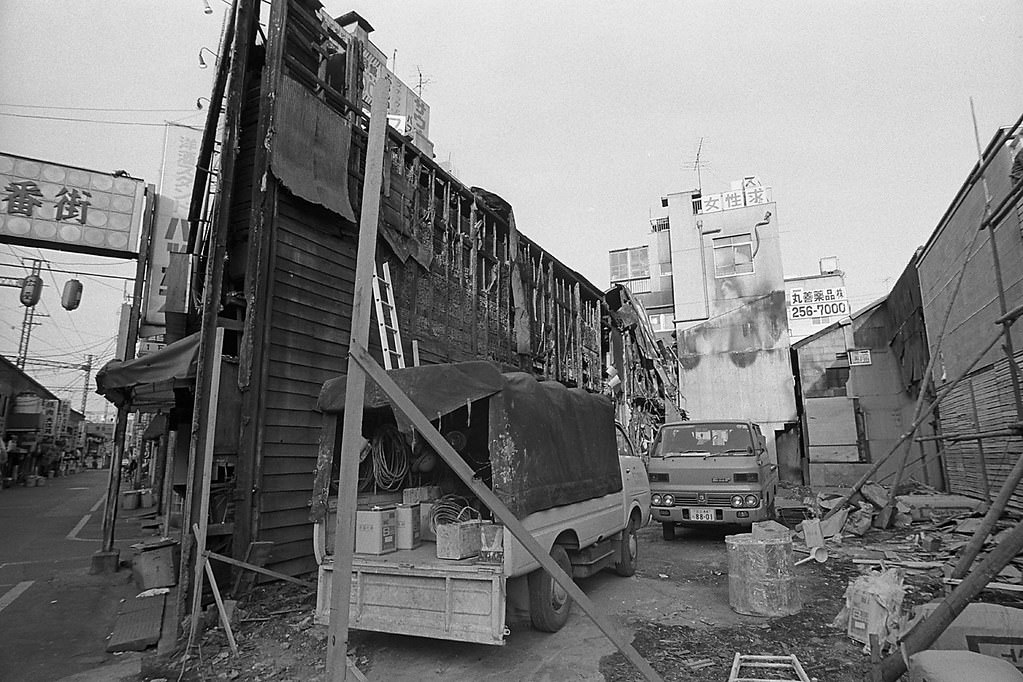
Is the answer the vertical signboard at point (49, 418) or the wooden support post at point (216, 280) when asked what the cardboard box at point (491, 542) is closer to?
the wooden support post at point (216, 280)

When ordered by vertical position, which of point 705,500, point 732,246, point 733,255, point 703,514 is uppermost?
point 732,246

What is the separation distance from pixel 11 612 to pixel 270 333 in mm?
4325

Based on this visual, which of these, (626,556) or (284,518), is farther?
(626,556)

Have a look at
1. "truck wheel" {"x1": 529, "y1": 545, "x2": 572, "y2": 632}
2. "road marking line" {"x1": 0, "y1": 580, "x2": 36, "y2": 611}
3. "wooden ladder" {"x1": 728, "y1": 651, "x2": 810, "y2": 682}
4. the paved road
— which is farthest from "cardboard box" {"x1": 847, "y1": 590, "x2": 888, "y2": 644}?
"road marking line" {"x1": 0, "y1": 580, "x2": 36, "y2": 611}

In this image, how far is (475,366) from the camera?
4754 mm

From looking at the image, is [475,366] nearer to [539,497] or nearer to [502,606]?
[539,497]

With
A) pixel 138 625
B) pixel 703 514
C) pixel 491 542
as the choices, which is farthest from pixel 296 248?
pixel 703 514

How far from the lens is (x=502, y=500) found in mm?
4480

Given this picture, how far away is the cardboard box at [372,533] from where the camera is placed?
4.95m

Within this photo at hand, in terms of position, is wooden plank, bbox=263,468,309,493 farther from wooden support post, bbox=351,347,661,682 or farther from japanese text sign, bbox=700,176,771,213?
japanese text sign, bbox=700,176,771,213

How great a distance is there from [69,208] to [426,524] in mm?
11645

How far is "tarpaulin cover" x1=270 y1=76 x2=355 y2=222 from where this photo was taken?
7.33m

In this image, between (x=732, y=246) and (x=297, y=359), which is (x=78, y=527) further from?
(x=732, y=246)

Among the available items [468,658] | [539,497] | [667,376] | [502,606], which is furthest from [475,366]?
[667,376]
